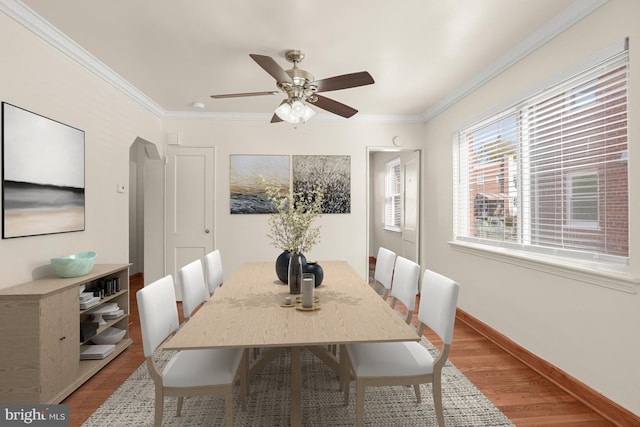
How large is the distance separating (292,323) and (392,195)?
202 inches

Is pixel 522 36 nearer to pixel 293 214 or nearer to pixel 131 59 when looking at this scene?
pixel 293 214

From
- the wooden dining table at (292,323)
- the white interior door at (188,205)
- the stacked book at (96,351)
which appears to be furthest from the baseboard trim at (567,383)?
the white interior door at (188,205)

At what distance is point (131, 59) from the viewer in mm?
2809

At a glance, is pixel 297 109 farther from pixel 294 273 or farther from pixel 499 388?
pixel 499 388

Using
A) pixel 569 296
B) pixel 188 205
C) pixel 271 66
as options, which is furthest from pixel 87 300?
pixel 569 296

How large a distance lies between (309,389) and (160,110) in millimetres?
3698

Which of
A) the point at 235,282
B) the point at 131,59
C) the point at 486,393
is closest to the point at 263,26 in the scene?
the point at 131,59

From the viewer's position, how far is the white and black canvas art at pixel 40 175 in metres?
2.05

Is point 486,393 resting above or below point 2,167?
below

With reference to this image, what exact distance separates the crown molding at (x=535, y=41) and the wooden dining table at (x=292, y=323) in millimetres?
2225

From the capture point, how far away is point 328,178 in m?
4.48

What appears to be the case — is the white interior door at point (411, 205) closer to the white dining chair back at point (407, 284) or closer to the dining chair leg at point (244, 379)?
the white dining chair back at point (407, 284)

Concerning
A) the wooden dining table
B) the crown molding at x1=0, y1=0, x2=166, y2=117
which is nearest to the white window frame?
the wooden dining table

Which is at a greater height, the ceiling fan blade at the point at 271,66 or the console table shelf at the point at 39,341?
the ceiling fan blade at the point at 271,66
